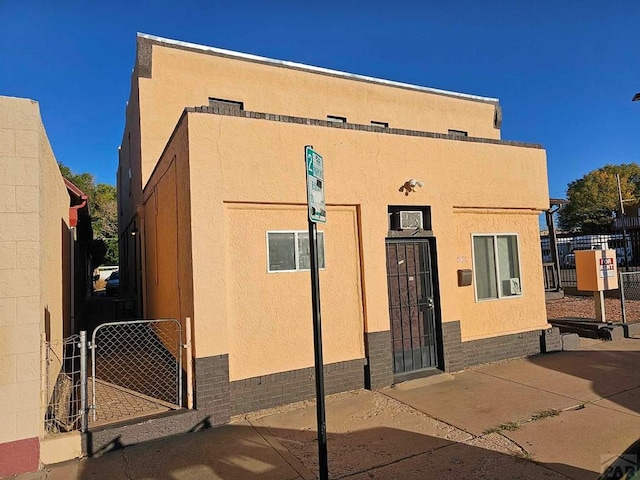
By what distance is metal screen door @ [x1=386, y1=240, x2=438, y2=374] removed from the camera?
6.50 metres

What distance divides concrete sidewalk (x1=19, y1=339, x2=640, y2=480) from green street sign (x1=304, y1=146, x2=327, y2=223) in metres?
2.42

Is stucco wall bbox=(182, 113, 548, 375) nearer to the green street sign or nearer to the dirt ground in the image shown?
the green street sign

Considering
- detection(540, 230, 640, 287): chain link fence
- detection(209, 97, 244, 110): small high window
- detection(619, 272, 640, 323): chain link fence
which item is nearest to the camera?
detection(209, 97, 244, 110): small high window

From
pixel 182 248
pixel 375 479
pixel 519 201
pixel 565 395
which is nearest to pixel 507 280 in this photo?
pixel 519 201

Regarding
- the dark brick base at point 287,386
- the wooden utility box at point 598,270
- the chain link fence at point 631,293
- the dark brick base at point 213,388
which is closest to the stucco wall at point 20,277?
the dark brick base at point 213,388

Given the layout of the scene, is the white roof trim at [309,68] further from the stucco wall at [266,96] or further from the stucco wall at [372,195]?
the stucco wall at [372,195]

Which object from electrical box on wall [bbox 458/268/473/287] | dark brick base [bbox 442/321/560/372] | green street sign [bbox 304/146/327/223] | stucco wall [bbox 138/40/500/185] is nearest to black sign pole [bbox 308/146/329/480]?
green street sign [bbox 304/146/327/223]

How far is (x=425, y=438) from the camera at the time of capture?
4.43 metres

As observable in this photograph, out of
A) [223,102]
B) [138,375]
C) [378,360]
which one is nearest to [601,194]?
[223,102]

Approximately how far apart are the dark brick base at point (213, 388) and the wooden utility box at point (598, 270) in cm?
780

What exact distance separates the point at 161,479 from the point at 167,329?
4.11 metres

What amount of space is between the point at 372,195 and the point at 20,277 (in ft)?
14.7

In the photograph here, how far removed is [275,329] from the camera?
555 cm

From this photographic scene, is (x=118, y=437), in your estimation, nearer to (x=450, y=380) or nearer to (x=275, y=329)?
(x=275, y=329)
